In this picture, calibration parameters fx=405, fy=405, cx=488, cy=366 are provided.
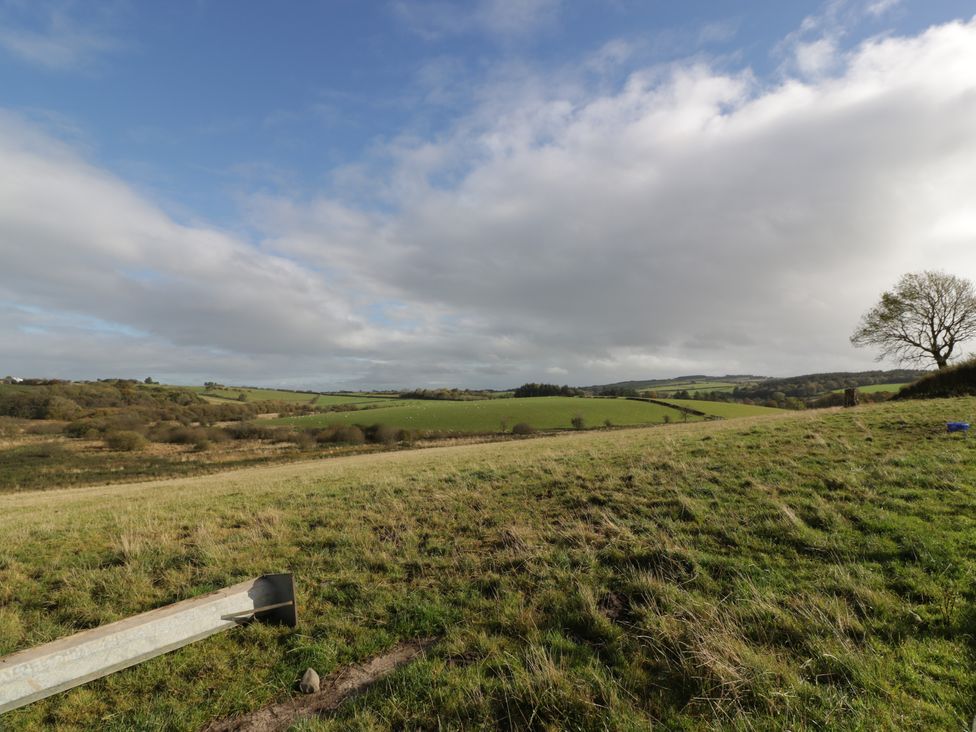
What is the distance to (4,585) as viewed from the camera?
806cm

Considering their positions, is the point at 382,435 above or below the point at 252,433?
below

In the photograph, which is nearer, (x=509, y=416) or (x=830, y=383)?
(x=509, y=416)

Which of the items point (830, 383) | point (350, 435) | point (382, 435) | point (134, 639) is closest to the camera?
point (134, 639)

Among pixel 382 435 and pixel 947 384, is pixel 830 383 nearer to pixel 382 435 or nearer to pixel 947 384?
pixel 947 384

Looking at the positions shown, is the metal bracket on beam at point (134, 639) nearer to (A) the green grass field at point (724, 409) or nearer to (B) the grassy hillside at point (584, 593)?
(B) the grassy hillside at point (584, 593)

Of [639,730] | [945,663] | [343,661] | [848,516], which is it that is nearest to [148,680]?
[343,661]

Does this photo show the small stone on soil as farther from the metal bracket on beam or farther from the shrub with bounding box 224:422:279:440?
the shrub with bounding box 224:422:279:440

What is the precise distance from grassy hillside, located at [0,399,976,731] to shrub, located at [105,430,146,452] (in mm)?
Result: 68818

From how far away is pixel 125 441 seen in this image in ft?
216

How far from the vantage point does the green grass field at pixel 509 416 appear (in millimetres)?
87250

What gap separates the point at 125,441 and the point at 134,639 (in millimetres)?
81089

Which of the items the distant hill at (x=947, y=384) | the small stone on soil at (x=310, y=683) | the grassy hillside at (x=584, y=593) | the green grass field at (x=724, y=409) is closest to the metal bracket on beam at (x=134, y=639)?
the grassy hillside at (x=584, y=593)

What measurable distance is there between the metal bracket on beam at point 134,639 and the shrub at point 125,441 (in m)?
79.7

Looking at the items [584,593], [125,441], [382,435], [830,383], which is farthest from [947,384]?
[830,383]
